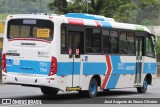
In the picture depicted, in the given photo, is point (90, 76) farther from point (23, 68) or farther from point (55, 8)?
point (55, 8)

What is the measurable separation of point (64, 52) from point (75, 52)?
828mm

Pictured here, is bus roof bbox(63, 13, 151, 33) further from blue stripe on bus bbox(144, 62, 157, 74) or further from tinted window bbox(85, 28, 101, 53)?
blue stripe on bus bbox(144, 62, 157, 74)

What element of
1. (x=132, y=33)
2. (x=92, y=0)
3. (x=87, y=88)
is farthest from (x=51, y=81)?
(x=92, y=0)

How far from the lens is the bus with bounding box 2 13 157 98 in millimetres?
18406

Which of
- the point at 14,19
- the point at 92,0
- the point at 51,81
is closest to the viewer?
the point at 51,81

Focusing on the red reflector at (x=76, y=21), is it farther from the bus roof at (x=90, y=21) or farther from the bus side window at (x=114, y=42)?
the bus side window at (x=114, y=42)

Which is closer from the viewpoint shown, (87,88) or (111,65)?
(87,88)

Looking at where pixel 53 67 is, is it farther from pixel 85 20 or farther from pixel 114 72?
pixel 114 72

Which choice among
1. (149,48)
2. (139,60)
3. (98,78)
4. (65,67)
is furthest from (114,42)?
(65,67)

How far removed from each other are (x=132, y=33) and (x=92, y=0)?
30616 mm

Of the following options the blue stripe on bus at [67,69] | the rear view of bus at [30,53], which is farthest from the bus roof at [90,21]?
the blue stripe on bus at [67,69]

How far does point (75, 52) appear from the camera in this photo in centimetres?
1952

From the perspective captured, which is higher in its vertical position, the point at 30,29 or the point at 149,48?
the point at 30,29

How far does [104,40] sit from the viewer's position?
21500mm
